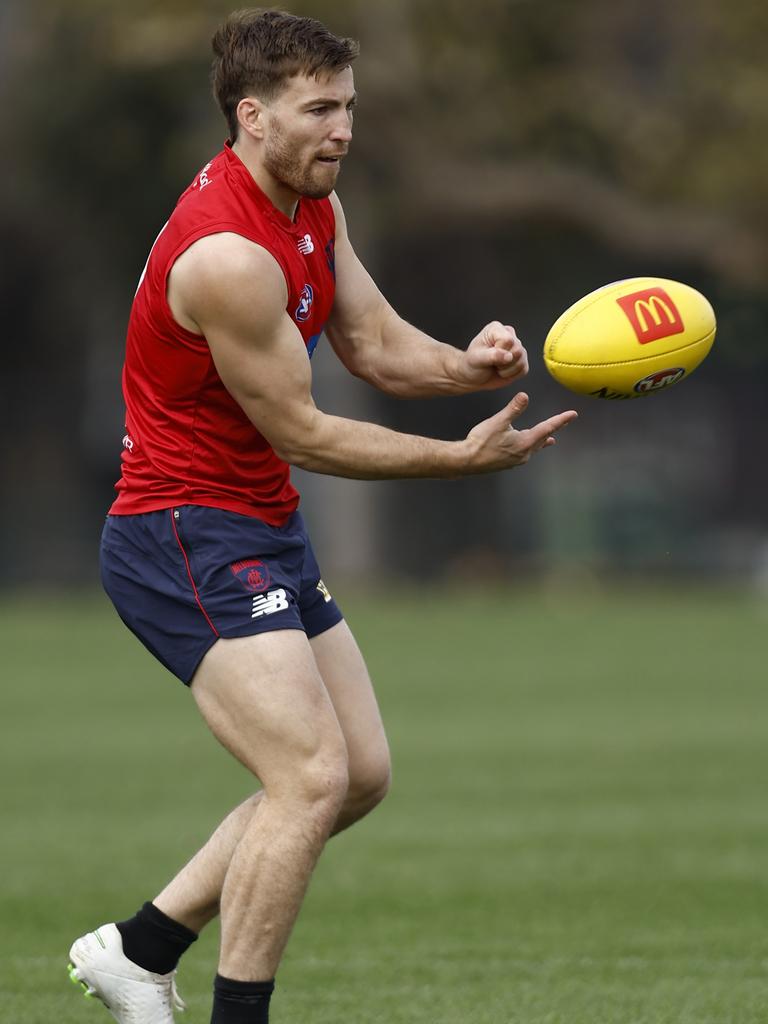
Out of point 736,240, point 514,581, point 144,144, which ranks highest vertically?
point 144,144

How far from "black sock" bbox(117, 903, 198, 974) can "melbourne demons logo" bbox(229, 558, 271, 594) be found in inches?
41.9

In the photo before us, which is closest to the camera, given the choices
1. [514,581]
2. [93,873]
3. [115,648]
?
[93,873]

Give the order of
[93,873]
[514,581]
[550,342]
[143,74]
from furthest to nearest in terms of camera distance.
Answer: [514,581]
[143,74]
[93,873]
[550,342]

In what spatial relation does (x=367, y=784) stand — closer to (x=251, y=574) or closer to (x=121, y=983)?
(x=251, y=574)

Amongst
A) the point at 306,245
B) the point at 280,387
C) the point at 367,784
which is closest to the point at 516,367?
the point at 306,245

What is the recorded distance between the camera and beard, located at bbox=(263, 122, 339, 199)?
5473mm

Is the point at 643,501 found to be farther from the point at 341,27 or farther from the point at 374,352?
the point at 374,352

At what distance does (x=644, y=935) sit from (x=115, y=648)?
16.9m

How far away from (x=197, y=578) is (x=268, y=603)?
219mm

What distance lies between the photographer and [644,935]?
7500mm

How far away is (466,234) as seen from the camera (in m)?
39.0

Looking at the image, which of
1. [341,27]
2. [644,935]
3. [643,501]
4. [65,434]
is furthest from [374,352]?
[65,434]

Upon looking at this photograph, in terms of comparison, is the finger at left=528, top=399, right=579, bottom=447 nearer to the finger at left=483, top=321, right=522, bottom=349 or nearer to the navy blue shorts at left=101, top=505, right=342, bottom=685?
the finger at left=483, top=321, right=522, bottom=349

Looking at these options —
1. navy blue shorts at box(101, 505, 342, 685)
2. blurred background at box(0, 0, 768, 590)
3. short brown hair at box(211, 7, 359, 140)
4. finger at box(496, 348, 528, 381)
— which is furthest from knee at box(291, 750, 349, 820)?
blurred background at box(0, 0, 768, 590)
